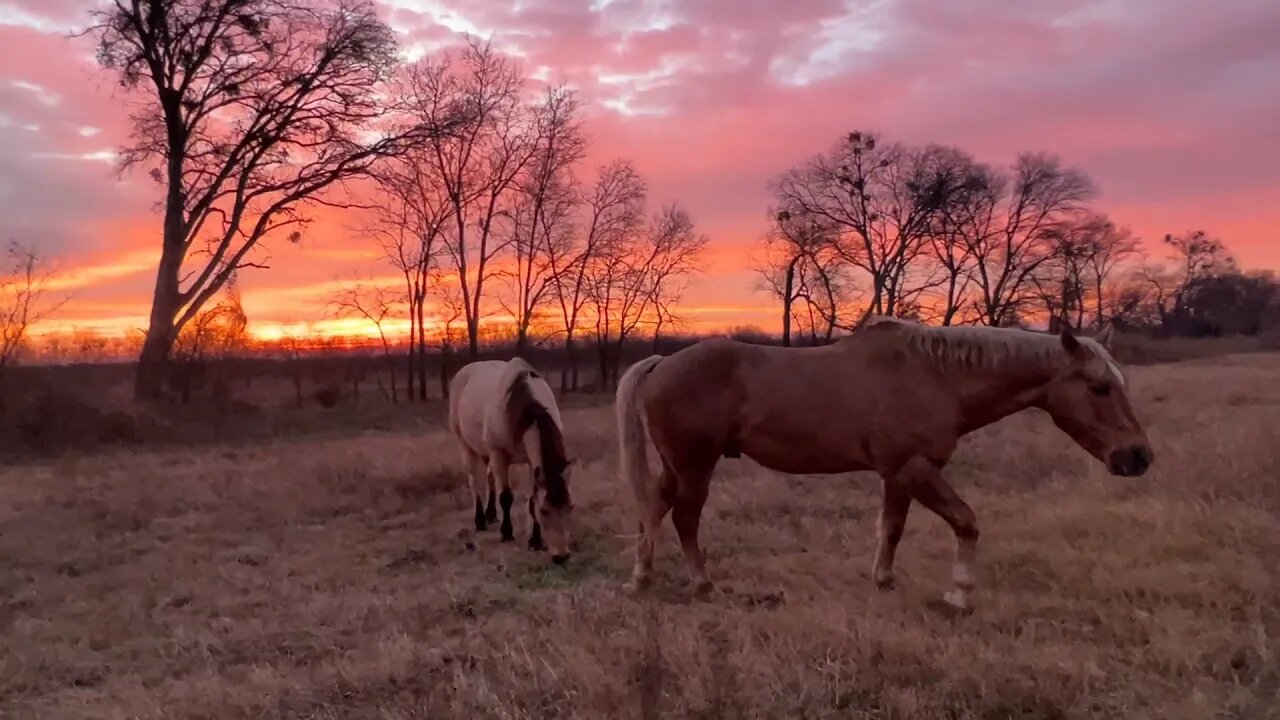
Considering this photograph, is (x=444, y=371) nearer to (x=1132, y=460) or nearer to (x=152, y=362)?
(x=152, y=362)

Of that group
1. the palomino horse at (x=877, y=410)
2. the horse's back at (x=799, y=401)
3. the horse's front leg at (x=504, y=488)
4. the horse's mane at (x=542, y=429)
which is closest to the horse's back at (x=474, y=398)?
the horse's front leg at (x=504, y=488)

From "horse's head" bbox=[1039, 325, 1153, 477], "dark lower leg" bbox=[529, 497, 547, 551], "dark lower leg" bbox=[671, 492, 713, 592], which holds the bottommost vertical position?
"dark lower leg" bbox=[529, 497, 547, 551]

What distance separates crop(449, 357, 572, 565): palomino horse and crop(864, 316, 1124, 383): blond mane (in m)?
3.35

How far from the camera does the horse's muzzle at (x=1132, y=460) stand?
501 cm

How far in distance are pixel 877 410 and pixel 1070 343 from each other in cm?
122

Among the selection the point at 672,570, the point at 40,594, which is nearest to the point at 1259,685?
the point at 672,570

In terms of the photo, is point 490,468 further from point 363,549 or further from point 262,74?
point 262,74

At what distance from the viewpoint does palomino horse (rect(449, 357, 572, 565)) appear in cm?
726

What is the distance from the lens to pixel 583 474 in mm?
11016

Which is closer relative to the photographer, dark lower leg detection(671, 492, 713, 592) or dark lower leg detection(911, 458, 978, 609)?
dark lower leg detection(911, 458, 978, 609)

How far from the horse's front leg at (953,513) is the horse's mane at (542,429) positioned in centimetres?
319

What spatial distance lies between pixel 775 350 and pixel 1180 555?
2.96 m

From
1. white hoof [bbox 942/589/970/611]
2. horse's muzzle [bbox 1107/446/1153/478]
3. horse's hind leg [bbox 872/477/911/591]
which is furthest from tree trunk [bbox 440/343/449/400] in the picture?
horse's muzzle [bbox 1107/446/1153/478]

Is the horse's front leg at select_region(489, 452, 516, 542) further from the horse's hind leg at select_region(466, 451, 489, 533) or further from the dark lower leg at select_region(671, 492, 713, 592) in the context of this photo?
the dark lower leg at select_region(671, 492, 713, 592)
